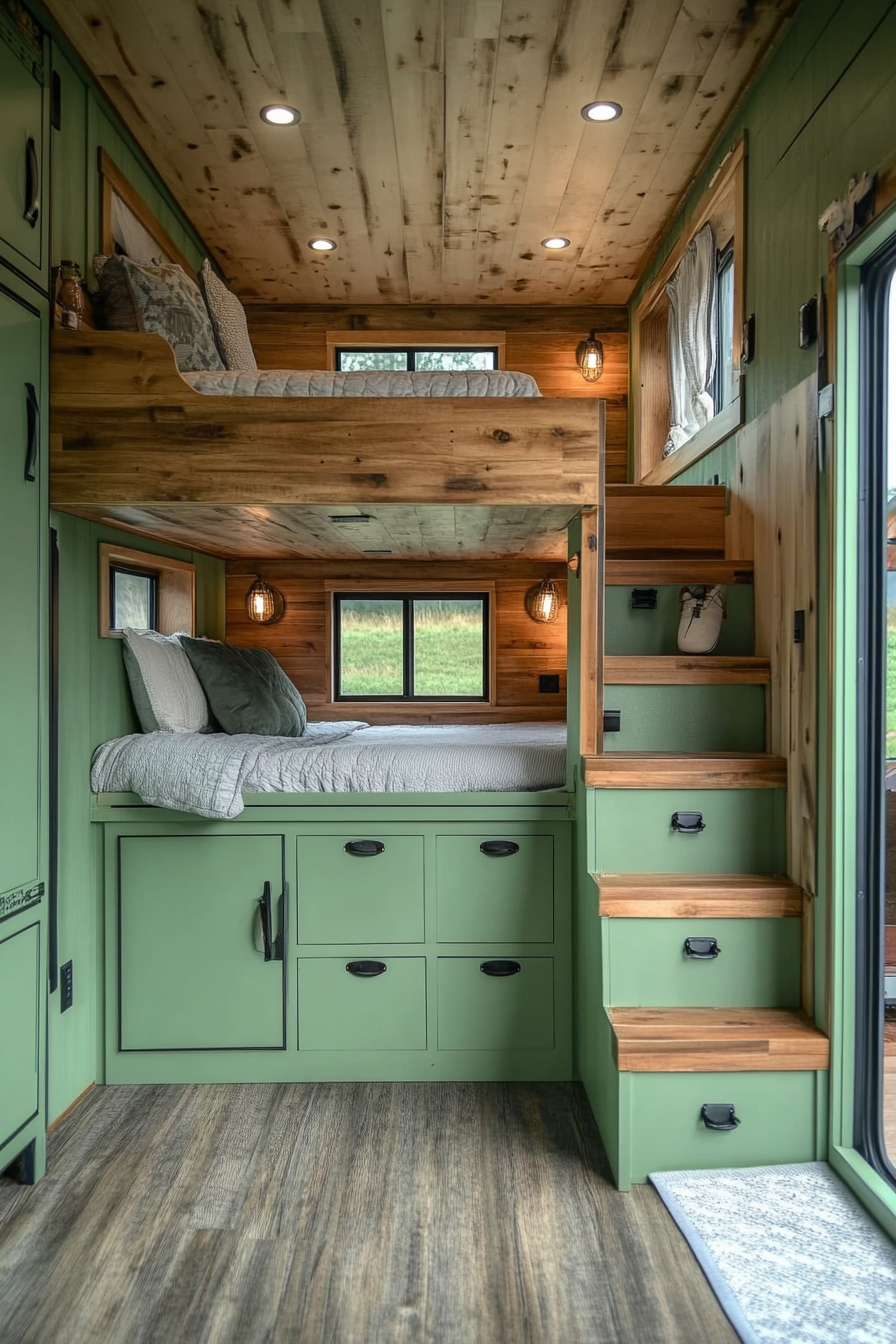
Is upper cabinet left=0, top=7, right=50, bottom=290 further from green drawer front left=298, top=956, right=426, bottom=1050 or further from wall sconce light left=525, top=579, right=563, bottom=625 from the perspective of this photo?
wall sconce light left=525, top=579, right=563, bottom=625

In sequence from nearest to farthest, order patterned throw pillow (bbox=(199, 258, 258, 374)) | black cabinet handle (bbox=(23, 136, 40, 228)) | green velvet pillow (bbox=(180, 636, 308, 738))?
black cabinet handle (bbox=(23, 136, 40, 228))
patterned throw pillow (bbox=(199, 258, 258, 374))
green velvet pillow (bbox=(180, 636, 308, 738))

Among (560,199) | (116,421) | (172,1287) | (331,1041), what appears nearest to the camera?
(172,1287)

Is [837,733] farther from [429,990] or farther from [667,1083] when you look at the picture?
[429,990]

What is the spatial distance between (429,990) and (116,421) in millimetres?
1961

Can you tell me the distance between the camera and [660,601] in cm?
311

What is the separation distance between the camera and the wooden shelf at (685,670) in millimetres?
2869

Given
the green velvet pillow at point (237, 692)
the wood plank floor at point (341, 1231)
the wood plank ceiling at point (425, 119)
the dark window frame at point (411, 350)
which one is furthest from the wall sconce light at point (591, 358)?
the wood plank floor at point (341, 1231)

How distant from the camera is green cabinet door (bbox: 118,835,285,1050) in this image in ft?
9.84

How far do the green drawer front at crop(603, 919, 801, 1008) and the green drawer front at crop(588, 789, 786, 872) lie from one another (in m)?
0.23

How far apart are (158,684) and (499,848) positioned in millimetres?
1308

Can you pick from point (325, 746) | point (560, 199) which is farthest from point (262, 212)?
point (325, 746)

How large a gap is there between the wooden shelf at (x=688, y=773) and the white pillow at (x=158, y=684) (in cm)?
150

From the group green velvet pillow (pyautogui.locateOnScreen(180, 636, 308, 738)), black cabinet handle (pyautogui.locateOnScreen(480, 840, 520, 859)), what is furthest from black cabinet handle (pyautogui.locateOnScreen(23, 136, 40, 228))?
black cabinet handle (pyautogui.locateOnScreen(480, 840, 520, 859))

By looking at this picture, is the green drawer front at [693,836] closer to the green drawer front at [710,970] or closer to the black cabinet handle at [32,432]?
the green drawer front at [710,970]
